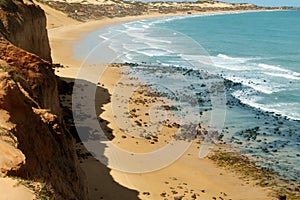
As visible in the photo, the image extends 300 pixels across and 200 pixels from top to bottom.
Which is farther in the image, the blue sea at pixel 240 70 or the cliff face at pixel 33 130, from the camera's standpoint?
the blue sea at pixel 240 70

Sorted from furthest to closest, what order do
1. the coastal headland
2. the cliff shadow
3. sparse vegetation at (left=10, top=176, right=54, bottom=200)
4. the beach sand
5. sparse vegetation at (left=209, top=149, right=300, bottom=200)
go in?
sparse vegetation at (left=209, top=149, right=300, bottom=200) → the beach sand → the cliff shadow → the coastal headland → sparse vegetation at (left=10, top=176, right=54, bottom=200)

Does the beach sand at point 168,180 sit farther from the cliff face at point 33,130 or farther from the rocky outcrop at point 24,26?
the rocky outcrop at point 24,26

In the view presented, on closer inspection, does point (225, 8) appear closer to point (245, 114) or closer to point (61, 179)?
point (245, 114)

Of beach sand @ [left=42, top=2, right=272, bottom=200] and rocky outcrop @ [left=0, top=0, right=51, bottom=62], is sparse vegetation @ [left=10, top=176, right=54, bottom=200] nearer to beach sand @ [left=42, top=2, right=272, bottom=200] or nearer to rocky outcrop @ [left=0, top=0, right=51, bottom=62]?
beach sand @ [left=42, top=2, right=272, bottom=200]

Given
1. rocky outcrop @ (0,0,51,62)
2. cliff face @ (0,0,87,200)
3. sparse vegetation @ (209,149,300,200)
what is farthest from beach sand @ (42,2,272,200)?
rocky outcrop @ (0,0,51,62)

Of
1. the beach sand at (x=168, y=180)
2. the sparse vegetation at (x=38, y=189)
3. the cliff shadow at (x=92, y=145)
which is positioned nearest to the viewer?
the sparse vegetation at (x=38, y=189)

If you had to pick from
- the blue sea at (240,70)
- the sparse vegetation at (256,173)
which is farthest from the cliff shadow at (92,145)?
the blue sea at (240,70)

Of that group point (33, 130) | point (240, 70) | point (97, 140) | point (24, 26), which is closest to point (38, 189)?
point (33, 130)
